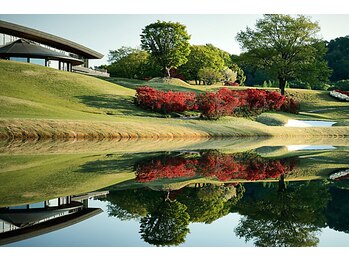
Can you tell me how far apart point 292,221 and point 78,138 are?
1902 cm

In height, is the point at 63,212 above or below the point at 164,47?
below

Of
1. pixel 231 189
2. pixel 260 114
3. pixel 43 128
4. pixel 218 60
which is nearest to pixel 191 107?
pixel 260 114

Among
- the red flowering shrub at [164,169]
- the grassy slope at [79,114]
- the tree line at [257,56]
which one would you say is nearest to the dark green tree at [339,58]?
the tree line at [257,56]

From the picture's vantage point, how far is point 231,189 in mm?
8391

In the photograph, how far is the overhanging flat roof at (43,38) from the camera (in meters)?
52.7

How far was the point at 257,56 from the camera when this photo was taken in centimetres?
5419

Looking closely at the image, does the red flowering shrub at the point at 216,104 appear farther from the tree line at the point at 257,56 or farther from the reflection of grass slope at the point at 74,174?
the reflection of grass slope at the point at 74,174

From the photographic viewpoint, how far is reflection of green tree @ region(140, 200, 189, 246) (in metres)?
5.05

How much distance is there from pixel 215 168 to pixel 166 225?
6.20 meters

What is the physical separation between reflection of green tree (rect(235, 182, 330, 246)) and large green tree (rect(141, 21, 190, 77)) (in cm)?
5806

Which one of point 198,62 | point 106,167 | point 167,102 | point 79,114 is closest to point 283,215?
point 106,167

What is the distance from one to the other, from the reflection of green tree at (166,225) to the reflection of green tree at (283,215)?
0.71 m

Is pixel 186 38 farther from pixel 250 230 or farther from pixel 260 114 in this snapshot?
pixel 250 230

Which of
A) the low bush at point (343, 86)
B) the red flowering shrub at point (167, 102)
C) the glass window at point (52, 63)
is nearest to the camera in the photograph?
the red flowering shrub at point (167, 102)
